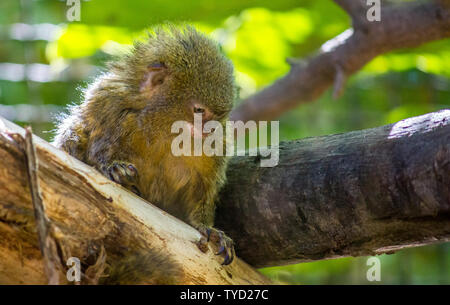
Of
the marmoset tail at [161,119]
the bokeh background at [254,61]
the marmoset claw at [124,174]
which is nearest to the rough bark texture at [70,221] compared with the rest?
the marmoset claw at [124,174]

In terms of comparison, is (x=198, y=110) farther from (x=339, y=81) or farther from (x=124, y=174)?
(x=339, y=81)

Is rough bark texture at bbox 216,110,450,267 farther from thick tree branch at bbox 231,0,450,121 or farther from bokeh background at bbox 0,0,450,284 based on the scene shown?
thick tree branch at bbox 231,0,450,121

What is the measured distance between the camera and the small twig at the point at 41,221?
1.74 meters

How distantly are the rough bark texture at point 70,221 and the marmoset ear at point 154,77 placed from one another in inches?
24.2

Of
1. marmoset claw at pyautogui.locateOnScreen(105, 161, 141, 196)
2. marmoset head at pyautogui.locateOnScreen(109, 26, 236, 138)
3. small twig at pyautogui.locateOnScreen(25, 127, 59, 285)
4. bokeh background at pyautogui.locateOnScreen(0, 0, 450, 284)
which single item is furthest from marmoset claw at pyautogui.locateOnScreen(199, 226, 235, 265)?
bokeh background at pyautogui.locateOnScreen(0, 0, 450, 284)

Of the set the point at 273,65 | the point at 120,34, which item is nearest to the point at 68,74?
the point at 120,34

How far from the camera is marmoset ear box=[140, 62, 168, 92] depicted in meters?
2.64

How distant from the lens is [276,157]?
2572 millimetres

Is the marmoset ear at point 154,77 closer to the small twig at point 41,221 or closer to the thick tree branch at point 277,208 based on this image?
the thick tree branch at point 277,208

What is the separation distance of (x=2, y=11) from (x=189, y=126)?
305 centimetres

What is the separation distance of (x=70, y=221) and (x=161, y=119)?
29.8 inches

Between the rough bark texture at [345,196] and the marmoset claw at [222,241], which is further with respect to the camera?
the marmoset claw at [222,241]

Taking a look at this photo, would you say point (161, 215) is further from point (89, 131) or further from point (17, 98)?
point (17, 98)

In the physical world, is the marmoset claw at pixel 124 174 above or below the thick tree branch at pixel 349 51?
below
